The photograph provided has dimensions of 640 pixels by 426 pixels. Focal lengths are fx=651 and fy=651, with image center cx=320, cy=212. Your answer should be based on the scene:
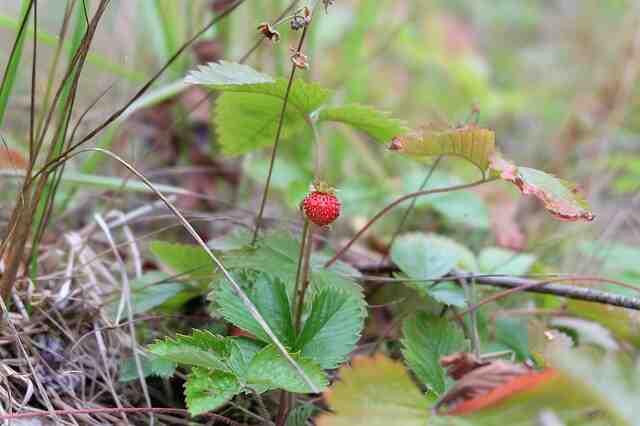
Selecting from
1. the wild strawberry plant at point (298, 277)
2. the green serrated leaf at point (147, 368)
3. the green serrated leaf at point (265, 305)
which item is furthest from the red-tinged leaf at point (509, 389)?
the green serrated leaf at point (147, 368)

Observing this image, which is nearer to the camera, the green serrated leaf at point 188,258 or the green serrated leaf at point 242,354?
the green serrated leaf at point 242,354

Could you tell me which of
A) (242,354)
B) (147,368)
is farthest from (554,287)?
(147,368)

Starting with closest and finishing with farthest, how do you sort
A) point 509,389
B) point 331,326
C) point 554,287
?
1. point 509,389
2. point 331,326
3. point 554,287

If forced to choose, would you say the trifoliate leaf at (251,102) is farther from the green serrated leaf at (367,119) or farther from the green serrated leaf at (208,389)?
the green serrated leaf at (208,389)

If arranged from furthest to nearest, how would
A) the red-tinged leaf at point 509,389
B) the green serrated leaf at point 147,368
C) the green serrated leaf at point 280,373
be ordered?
the green serrated leaf at point 147,368
the green serrated leaf at point 280,373
the red-tinged leaf at point 509,389

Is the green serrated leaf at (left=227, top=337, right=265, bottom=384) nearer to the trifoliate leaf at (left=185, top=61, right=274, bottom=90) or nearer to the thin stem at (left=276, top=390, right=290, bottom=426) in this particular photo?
the thin stem at (left=276, top=390, right=290, bottom=426)

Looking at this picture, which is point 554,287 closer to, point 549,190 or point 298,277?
point 549,190

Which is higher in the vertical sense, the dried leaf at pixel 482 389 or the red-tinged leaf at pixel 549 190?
the red-tinged leaf at pixel 549 190
